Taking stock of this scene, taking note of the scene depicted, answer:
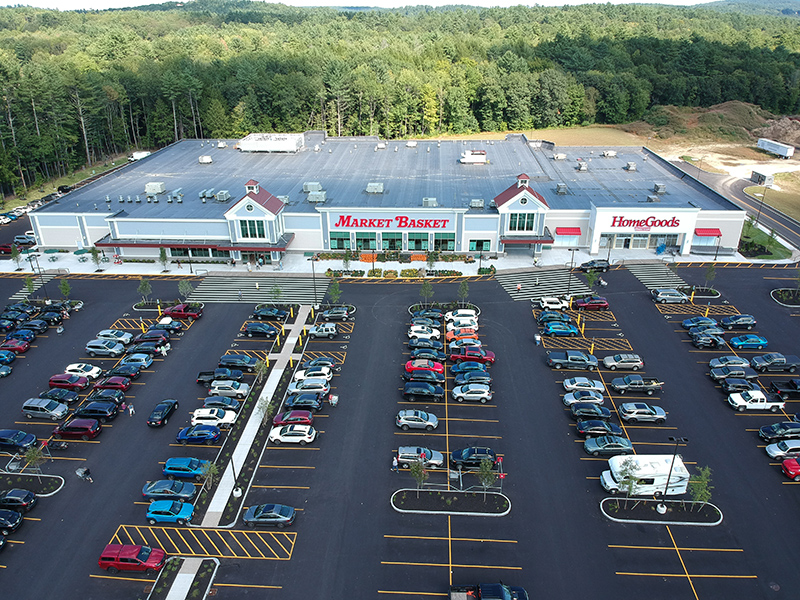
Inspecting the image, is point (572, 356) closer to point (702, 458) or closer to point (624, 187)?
point (702, 458)

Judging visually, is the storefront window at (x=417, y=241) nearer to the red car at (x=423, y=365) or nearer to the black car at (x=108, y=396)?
the red car at (x=423, y=365)

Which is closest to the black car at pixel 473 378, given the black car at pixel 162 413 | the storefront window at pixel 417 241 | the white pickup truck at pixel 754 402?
the white pickup truck at pixel 754 402

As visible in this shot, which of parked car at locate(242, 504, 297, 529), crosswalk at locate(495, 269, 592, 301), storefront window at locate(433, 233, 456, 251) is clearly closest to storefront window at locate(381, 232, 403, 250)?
storefront window at locate(433, 233, 456, 251)

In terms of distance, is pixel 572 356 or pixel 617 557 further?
pixel 572 356

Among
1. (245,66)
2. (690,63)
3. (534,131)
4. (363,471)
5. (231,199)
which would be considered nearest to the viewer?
(363,471)

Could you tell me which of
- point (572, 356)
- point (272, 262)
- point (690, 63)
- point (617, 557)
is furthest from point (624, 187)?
point (690, 63)
